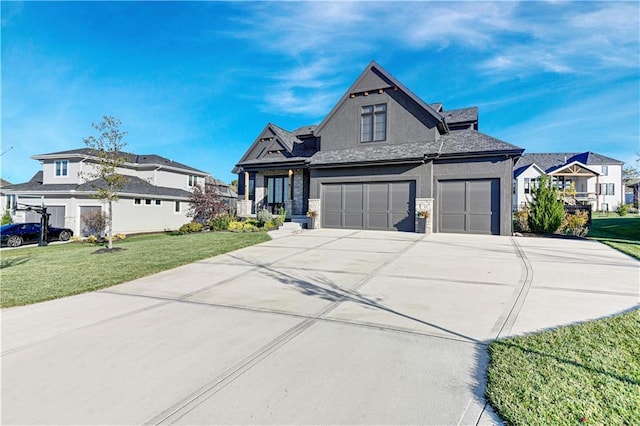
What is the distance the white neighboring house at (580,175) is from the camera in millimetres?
33562

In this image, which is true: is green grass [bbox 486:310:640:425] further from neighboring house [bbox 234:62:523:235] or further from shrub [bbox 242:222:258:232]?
shrub [bbox 242:222:258:232]

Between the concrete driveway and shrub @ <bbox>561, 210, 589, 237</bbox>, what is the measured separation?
7.98 meters

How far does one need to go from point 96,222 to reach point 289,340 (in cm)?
2386

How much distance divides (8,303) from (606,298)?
1091 cm

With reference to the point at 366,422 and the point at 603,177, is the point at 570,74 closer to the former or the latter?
the point at 366,422

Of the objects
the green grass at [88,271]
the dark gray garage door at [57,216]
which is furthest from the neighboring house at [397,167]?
the dark gray garage door at [57,216]

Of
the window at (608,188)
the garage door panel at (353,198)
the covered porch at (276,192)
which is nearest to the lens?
the garage door panel at (353,198)

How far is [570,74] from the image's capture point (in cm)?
1786


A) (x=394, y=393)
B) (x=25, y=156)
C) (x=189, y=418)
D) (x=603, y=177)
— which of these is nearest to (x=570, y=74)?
(x=394, y=393)

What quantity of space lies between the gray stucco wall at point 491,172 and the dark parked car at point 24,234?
2521 centimetres

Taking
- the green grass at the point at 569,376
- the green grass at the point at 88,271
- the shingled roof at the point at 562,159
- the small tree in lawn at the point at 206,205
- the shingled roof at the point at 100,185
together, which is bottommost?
the green grass at the point at 88,271

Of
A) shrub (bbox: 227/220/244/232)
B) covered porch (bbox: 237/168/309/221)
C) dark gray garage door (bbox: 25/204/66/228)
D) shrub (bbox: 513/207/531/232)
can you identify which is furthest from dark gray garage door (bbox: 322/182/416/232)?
dark gray garage door (bbox: 25/204/66/228)

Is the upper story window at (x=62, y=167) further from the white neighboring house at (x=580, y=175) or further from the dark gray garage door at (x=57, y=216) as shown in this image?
the white neighboring house at (x=580, y=175)

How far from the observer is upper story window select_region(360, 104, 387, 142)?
1655 cm
